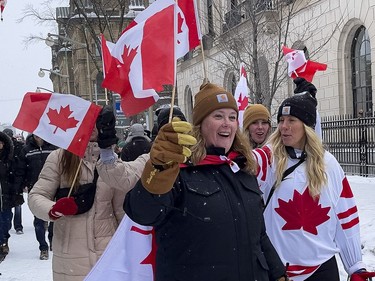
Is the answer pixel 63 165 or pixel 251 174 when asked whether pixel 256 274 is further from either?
pixel 63 165

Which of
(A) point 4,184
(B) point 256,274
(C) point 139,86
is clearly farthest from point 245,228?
(A) point 4,184

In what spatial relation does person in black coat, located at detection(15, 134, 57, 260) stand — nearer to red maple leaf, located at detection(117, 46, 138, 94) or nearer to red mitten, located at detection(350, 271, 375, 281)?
red maple leaf, located at detection(117, 46, 138, 94)

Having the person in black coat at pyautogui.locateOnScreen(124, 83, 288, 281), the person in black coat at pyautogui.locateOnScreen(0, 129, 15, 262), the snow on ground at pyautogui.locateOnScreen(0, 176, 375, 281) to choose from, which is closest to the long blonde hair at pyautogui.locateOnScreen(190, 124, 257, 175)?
the person in black coat at pyautogui.locateOnScreen(124, 83, 288, 281)

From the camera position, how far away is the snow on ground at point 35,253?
6637 mm

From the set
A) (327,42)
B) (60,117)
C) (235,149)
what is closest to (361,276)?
(235,149)

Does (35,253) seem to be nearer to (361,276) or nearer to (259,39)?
(361,276)

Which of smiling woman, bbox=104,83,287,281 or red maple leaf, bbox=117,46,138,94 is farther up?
red maple leaf, bbox=117,46,138,94

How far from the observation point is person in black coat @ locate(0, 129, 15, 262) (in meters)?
8.08

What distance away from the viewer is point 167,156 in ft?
6.82

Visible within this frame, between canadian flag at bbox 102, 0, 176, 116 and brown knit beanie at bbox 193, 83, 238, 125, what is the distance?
0.34m

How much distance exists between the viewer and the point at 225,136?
8.48 ft

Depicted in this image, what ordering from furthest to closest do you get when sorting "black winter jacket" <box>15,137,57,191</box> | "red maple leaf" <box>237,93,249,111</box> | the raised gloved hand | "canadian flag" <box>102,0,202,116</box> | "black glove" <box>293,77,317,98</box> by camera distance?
"black winter jacket" <box>15,137,57,191</box> → "red maple leaf" <box>237,93,249,111</box> → "black glove" <box>293,77,317,98</box> → the raised gloved hand → "canadian flag" <box>102,0,202,116</box>

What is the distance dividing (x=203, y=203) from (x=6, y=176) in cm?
663

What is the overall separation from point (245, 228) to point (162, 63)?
1172 mm
